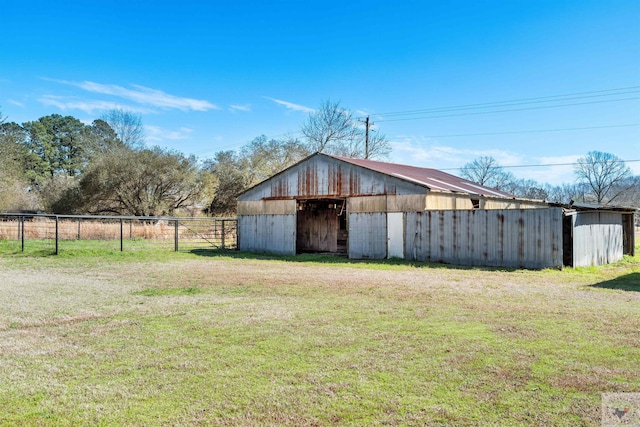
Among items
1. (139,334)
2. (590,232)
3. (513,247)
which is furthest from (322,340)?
(590,232)

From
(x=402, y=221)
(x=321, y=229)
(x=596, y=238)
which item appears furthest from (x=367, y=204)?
(x=596, y=238)

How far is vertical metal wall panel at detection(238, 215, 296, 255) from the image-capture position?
2119 cm

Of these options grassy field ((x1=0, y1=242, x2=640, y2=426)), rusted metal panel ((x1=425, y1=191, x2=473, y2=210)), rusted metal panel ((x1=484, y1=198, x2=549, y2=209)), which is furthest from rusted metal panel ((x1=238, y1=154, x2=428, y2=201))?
grassy field ((x1=0, y1=242, x2=640, y2=426))

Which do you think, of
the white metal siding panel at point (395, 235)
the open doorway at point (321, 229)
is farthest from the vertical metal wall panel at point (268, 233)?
the white metal siding panel at point (395, 235)

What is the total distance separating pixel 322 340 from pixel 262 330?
92cm

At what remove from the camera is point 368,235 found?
1889 cm

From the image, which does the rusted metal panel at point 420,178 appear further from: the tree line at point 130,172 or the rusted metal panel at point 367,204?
the tree line at point 130,172

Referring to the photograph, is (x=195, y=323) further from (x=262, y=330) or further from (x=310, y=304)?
(x=310, y=304)

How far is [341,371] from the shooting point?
14.3 feet

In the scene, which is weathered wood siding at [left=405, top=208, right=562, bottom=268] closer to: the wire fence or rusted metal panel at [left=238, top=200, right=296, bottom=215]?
rusted metal panel at [left=238, top=200, right=296, bottom=215]

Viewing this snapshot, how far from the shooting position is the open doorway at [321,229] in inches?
945

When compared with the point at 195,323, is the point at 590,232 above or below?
above

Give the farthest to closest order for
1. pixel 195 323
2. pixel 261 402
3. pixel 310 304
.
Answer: pixel 310 304, pixel 195 323, pixel 261 402

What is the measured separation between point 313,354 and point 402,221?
1344cm
